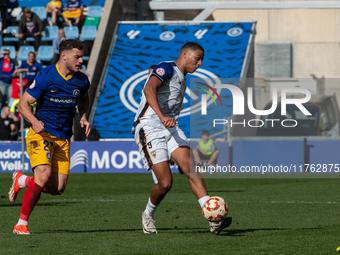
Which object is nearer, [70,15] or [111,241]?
[111,241]

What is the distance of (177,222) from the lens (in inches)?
315

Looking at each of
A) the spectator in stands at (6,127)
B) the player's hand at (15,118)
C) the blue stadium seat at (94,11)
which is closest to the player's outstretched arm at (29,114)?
the spectator in stands at (6,127)

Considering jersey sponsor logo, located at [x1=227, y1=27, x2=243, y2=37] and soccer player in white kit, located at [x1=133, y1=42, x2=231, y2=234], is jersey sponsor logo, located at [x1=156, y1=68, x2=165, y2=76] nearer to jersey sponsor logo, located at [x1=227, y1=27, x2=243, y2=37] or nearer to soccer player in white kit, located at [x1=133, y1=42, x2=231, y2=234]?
soccer player in white kit, located at [x1=133, y1=42, x2=231, y2=234]

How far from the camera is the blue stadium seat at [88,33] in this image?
24.4 metres

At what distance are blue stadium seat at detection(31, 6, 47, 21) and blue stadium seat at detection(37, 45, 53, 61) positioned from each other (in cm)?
193

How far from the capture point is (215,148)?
17.3m

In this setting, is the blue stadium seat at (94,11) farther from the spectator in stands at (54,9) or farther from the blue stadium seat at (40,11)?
the blue stadium seat at (40,11)

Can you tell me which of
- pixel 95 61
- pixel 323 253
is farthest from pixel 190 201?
pixel 95 61

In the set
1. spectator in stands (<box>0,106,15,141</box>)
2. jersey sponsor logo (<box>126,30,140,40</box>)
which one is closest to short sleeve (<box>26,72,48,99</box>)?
spectator in stands (<box>0,106,15,141</box>)

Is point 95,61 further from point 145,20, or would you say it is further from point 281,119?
point 281,119

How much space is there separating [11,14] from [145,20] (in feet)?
19.9

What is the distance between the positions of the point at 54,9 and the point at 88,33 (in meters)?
1.58

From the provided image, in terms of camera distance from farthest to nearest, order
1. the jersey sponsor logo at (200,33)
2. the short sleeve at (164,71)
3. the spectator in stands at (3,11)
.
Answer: the jersey sponsor logo at (200,33) → the spectator in stands at (3,11) → the short sleeve at (164,71)

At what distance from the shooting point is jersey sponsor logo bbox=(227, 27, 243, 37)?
2500 cm
